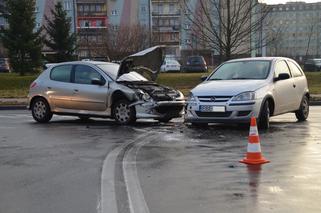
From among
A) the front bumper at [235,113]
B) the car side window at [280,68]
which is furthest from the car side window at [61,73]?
the car side window at [280,68]

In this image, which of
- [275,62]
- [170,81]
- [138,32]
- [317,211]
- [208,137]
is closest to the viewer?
[317,211]

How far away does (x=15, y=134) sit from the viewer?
40.5 feet

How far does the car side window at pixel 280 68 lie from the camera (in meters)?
12.9

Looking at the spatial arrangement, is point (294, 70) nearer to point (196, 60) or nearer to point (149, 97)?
point (149, 97)

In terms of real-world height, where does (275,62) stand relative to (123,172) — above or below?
above

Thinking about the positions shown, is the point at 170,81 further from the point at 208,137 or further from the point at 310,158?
the point at 310,158

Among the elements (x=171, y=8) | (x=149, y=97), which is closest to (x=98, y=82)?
(x=149, y=97)

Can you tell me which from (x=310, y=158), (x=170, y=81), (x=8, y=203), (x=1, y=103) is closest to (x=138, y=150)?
(x=310, y=158)

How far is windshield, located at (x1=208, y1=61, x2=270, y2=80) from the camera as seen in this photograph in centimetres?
1277

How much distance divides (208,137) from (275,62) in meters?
3.23

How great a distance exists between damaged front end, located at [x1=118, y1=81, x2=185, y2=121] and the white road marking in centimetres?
386

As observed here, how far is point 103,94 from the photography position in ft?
45.3

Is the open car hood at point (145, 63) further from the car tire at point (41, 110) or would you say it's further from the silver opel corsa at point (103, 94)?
the car tire at point (41, 110)

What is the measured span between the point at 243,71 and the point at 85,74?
4046 millimetres
